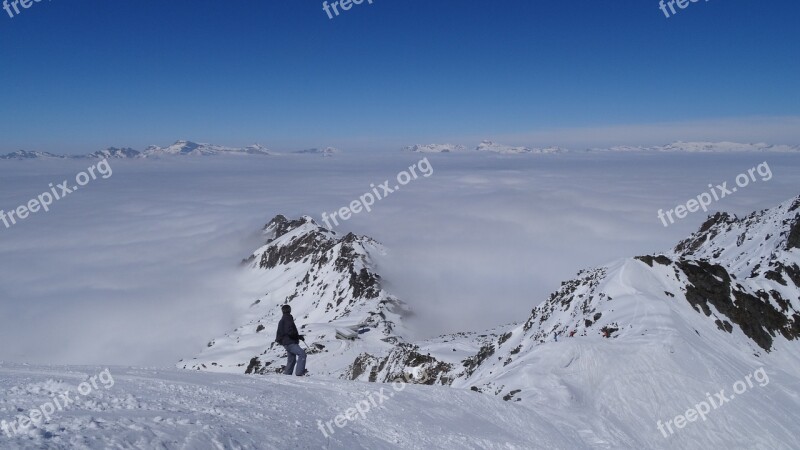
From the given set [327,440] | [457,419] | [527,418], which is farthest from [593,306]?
[327,440]

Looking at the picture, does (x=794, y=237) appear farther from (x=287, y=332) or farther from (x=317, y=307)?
(x=317, y=307)

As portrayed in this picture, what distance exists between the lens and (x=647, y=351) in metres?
20.5

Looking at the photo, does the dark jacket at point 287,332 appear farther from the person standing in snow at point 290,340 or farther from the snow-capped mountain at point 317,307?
the snow-capped mountain at point 317,307

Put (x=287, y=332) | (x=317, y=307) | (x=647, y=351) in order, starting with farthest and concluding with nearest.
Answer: (x=317, y=307)
(x=647, y=351)
(x=287, y=332)

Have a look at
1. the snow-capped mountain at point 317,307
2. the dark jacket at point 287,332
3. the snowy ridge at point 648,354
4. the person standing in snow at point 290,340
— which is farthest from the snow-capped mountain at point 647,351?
the dark jacket at point 287,332

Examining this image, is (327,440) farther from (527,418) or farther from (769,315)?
(769,315)

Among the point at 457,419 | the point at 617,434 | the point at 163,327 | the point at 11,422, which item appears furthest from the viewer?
the point at 163,327

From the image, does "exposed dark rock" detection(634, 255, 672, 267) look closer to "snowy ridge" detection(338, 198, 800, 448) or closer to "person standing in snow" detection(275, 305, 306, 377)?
"snowy ridge" detection(338, 198, 800, 448)

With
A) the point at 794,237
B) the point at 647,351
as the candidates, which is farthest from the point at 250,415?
the point at 794,237

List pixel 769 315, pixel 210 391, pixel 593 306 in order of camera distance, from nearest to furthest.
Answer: pixel 210 391
pixel 593 306
pixel 769 315

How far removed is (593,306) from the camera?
3234 cm

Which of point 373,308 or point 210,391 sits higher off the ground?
point 210,391

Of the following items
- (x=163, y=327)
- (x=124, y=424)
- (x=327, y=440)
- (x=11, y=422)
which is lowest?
(x=163, y=327)

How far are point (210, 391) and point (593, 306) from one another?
29994mm
